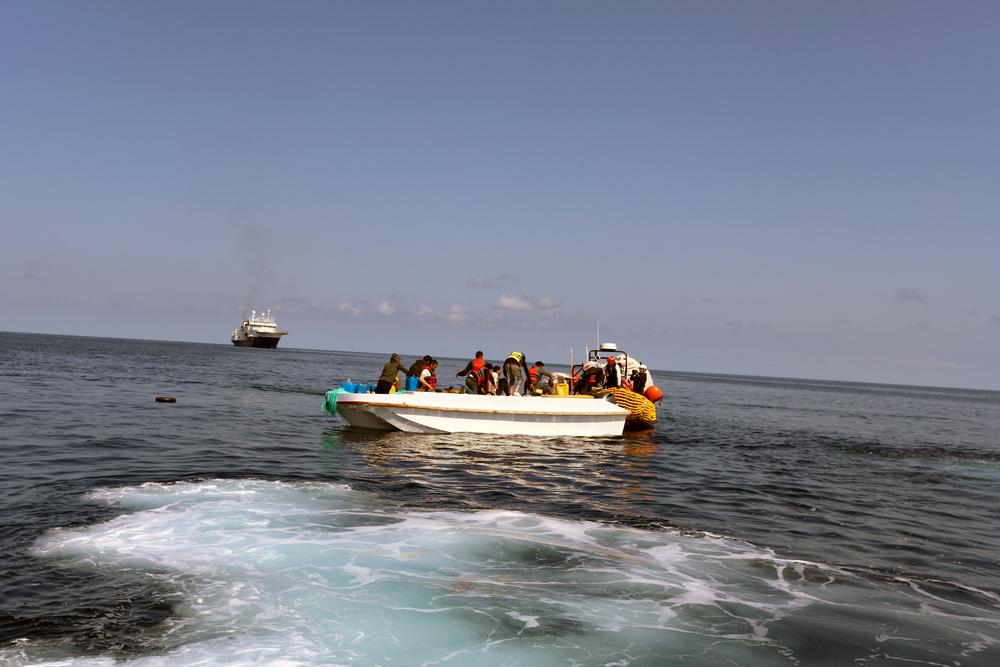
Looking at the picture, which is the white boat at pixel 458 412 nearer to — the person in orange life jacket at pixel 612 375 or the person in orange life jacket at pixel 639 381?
Answer: the person in orange life jacket at pixel 612 375

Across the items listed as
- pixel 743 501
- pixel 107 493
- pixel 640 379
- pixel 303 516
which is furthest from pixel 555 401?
pixel 107 493

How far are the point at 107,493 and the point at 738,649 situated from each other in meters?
10.8

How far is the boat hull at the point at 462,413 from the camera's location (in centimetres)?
1975

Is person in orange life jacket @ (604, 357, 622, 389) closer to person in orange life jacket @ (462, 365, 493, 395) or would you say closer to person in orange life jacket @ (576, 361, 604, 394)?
person in orange life jacket @ (576, 361, 604, 394)

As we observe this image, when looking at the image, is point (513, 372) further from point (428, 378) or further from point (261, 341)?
point (261, 341)

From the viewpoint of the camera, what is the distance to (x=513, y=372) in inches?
868

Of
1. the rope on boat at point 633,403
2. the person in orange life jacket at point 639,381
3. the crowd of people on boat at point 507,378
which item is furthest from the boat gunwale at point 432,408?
the person in orange life jacket at point 639,381

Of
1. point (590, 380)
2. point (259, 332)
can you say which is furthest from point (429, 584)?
point (259, 332)

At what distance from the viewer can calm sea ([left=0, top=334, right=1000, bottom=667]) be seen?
630 cm

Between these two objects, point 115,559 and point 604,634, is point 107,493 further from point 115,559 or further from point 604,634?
point 604,634

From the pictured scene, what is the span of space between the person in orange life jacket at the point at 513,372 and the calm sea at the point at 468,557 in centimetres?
350

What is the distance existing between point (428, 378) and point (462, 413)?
2.44 m

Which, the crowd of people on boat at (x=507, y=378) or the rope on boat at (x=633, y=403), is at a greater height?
the crowd of people on boat at (x=507, y=378)

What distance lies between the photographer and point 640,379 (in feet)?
85.8
